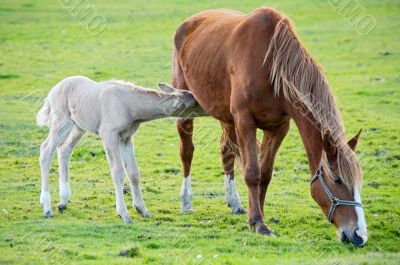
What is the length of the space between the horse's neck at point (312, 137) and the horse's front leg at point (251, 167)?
0.73 metres

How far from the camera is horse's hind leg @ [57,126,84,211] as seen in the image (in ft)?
30.2

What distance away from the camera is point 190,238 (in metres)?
7.77

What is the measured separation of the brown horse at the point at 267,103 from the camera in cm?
715

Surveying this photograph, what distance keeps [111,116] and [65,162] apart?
1.24 metres

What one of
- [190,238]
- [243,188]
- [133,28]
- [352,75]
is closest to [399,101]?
[352,75]

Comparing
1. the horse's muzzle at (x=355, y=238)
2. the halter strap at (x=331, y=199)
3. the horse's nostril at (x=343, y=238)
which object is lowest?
the horse's nostril at (x=343, y=238)

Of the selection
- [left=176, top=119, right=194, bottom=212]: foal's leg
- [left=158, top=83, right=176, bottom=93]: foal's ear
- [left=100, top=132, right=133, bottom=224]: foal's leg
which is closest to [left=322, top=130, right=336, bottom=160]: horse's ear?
[left=158, top=83, right=176, bottom=93]: foal's ear

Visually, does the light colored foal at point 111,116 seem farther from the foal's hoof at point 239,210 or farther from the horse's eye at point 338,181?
the horse's eye at point 338,181

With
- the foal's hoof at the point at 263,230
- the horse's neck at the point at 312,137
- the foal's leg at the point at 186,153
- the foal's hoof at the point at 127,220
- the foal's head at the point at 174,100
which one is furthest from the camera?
the foal's leg at the point at 186,153

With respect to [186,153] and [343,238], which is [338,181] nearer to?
[343,238]

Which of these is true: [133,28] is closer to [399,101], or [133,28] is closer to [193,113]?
[399,101]

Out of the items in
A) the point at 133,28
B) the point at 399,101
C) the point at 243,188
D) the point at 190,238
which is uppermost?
the point at 190,238

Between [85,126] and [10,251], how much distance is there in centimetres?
252

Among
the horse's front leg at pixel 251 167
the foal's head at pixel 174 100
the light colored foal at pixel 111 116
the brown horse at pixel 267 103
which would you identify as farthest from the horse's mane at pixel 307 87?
the light colored foal at pixel 111 116
